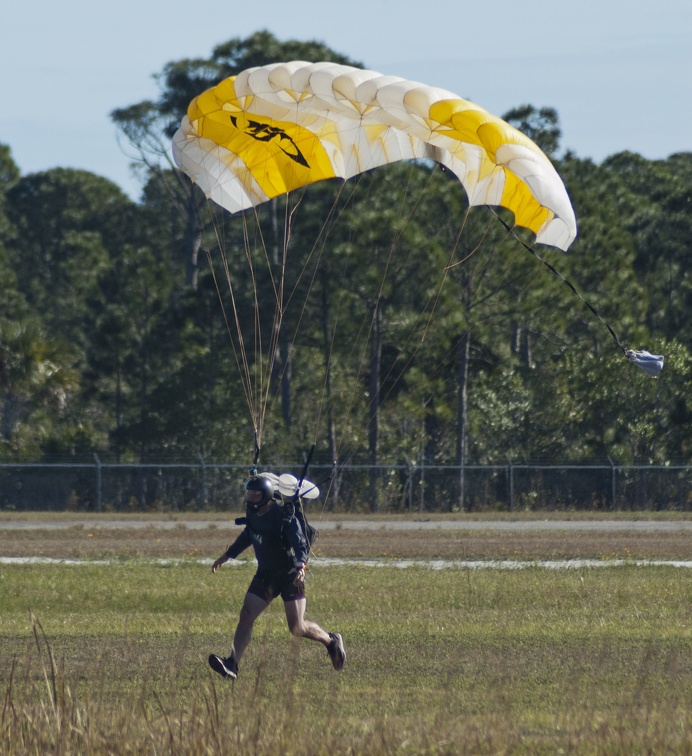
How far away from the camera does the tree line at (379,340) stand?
123 ft

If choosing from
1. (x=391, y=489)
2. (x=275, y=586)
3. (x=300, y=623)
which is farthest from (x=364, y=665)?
(x=391, y=489)

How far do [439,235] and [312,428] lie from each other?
817 cm

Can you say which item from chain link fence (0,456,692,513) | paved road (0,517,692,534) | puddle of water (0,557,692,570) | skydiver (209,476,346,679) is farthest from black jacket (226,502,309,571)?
chain link fence (0,456,692,513)

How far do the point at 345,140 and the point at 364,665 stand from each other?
5808 mm

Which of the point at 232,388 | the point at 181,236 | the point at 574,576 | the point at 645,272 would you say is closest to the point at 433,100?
the point at 574,576

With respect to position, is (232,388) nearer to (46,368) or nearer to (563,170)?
(46,368)

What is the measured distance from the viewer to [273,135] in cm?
1359

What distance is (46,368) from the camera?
37.6m

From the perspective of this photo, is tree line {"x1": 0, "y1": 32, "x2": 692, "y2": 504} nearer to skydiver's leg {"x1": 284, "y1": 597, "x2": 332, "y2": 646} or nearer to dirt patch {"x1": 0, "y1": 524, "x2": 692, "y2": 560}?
dirt patch {"x1": 0, "y1": 524, "x2": 692, "y2": 560}

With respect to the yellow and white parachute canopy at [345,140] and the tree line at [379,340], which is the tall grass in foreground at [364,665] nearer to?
the yellow and white parachute canopy at [345,140]

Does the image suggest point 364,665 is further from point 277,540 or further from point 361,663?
point 277,540

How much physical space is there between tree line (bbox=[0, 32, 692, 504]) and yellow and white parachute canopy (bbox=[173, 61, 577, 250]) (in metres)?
18.1

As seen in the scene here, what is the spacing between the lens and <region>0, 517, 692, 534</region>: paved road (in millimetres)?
29750

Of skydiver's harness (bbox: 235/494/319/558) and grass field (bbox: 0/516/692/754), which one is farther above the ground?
skydiver's harness (bbox: 235/494/319/558)
